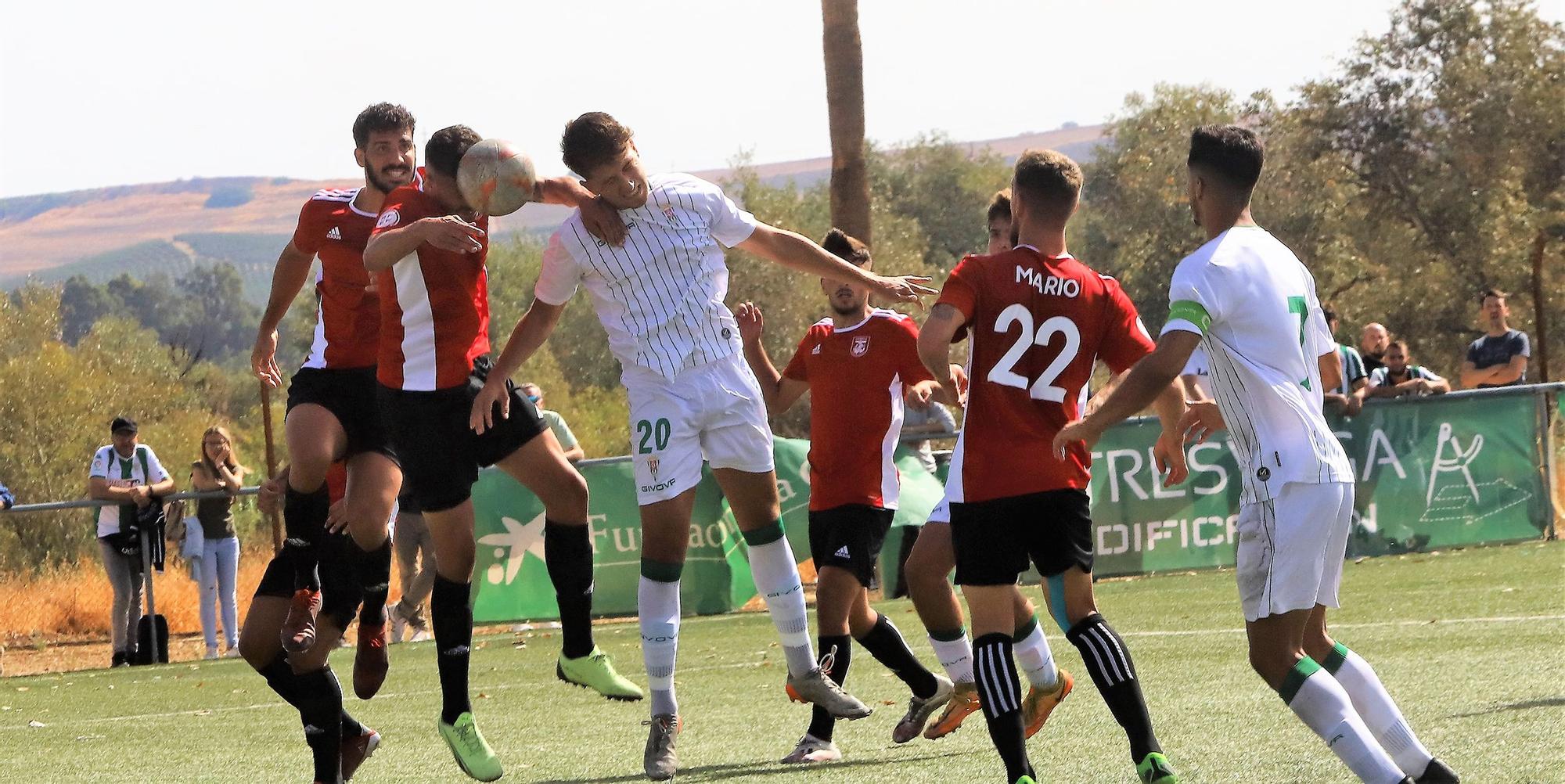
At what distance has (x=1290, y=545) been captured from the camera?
4.59 meters

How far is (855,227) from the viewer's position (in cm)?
1688

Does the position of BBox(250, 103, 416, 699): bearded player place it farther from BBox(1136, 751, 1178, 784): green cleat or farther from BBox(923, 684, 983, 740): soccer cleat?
BBox(1136, 751, 1178, 784): green cleat

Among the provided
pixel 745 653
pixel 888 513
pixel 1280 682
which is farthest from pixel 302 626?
pixel 745 653

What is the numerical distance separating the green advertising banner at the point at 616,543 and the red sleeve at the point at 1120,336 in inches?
350

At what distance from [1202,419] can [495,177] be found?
2.48m

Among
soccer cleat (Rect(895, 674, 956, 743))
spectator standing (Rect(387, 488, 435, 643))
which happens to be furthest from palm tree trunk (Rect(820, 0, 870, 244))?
soccer cleat (Rect(895, 674, 956, 743))

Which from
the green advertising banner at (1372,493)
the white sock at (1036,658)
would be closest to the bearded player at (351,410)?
the white sock at (1036,658)

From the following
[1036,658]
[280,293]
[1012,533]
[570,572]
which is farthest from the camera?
[280,293]

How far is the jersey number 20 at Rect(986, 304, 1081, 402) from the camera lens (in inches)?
203

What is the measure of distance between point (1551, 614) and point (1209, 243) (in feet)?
21.3

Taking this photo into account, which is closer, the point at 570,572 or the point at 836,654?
the point at 570,572

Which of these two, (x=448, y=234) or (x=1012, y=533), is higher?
(x=448, y=234)

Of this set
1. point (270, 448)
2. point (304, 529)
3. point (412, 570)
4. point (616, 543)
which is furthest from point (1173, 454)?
point (270, 448)

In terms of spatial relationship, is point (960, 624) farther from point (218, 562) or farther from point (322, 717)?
point (218, 562)
